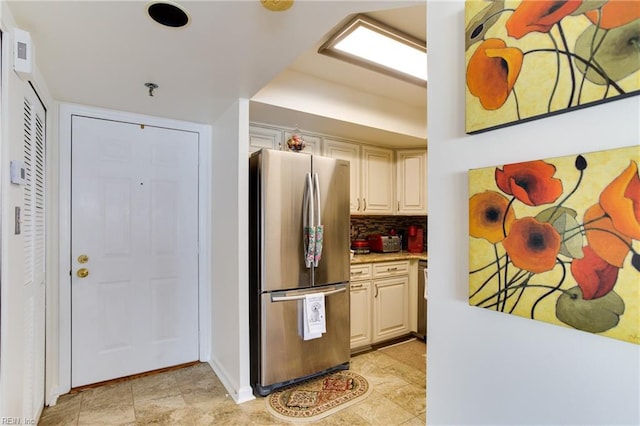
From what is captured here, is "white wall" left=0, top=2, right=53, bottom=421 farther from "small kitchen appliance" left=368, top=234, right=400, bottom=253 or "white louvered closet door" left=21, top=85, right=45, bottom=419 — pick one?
"small kitchen appliance" left=368, top=234, right=400, bottom=253

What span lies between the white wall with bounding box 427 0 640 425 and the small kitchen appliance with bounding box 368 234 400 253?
276 cm

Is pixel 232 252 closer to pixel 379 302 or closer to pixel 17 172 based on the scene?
pixel 17 172

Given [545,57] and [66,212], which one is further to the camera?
[66,212]

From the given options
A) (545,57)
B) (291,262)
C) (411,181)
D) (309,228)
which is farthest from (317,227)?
(545,57)

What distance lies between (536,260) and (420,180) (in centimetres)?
326

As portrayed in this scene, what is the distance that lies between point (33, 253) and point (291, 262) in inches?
61.5

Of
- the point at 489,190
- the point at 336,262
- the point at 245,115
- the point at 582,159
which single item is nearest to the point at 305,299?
the point at 336,262

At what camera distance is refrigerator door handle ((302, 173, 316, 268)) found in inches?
99.0

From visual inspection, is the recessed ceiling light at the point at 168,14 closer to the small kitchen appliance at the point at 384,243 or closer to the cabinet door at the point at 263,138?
the cabinet door at the point at 263,138

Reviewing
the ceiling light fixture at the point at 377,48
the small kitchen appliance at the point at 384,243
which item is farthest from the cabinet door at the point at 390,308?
the ceiling light fixture at the point at 377,48

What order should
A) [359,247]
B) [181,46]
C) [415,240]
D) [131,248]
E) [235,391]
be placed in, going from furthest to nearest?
[415,240] < [359,247] < [131,248] < [235,391] < [181,46]

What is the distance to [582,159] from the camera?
2.29ft

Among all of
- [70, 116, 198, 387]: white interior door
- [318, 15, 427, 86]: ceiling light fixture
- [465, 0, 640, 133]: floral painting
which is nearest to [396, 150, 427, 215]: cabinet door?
[318, 15, 427, 86]: ceiling light fixture

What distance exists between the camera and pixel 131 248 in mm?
2748
